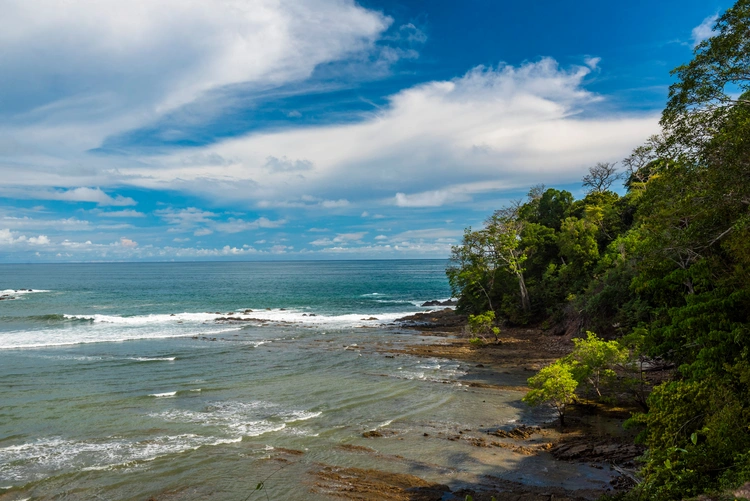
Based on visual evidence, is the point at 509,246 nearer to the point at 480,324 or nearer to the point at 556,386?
the point at 480,324

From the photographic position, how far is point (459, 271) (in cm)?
4509

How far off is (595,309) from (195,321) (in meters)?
41.2

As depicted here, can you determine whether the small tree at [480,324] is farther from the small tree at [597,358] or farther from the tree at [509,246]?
the small tree at [597,358]

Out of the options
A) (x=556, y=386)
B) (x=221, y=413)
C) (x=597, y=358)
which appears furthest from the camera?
(x=221, y=413)

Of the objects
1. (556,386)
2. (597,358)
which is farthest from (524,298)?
(556,386)

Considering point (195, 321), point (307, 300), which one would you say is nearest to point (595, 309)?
point (195, 321)

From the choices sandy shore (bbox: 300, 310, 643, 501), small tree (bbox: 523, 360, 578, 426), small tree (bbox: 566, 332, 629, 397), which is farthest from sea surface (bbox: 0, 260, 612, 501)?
small tree (bbox: 566, 332, 629, 397)

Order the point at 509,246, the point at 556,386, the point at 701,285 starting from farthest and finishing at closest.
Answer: the point at 509,246 → the point at 556,386 → the point at 701,285

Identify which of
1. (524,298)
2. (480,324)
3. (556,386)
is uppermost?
(524,298)

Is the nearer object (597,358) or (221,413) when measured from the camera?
(597,358)

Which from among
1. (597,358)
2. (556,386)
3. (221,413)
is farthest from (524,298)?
(221,413)

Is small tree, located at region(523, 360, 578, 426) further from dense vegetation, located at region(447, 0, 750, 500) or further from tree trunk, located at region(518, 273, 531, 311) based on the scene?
tree trunk, located at region(518, 273, 531, 311)

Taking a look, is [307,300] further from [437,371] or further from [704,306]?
[704,306]

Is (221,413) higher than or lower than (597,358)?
lower
